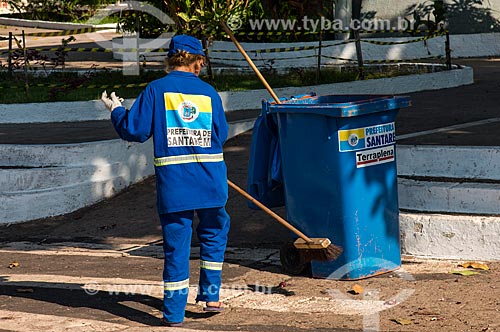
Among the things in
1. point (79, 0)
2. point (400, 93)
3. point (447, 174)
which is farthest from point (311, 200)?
point (79, 0)

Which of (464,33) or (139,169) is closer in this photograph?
(139,169)

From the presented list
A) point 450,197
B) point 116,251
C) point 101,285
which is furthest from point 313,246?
point 116,251

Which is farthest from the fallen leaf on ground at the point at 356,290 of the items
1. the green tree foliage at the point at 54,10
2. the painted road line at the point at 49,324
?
the green tree foliage at the point at 54,10

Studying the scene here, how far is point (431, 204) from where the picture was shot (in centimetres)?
796

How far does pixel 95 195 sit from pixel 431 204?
13.4 ft

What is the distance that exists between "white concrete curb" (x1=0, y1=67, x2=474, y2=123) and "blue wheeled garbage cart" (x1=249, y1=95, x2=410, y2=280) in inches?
302

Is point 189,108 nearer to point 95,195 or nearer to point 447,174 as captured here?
point 447,174

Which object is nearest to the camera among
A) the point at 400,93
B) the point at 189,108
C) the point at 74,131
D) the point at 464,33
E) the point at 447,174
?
the point at 189,108

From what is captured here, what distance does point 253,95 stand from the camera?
15773 mm

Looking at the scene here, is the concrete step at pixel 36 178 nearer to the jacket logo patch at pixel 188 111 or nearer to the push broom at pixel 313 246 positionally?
the push broom at pixel 313 246

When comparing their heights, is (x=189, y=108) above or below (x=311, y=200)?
above

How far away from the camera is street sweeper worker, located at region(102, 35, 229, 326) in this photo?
6.25 metres

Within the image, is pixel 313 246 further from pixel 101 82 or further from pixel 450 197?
pixel 101 82

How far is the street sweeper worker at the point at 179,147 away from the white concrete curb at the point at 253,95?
8.47 metres
